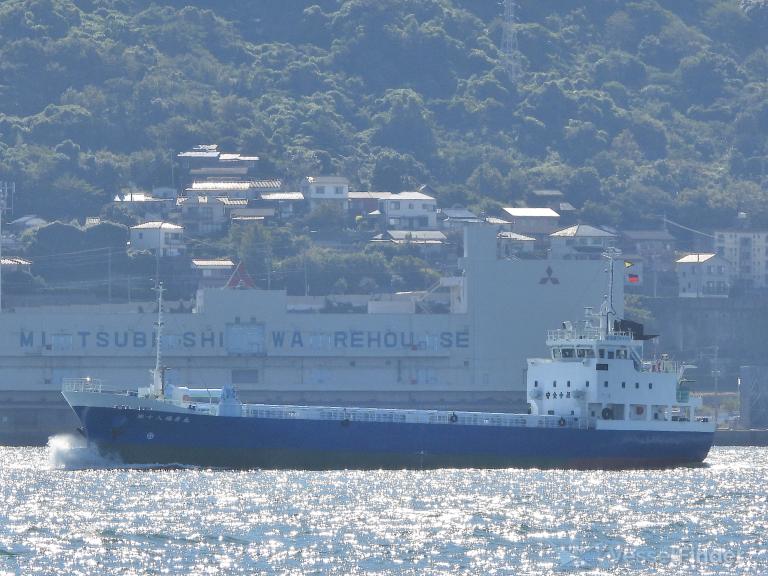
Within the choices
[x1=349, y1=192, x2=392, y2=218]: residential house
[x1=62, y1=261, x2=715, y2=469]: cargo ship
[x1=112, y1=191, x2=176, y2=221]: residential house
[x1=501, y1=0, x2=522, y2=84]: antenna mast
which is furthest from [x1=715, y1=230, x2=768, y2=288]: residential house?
[x1=62, y1=261, x2=715, y2=469]: cargo ship

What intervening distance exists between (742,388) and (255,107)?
63.9 m

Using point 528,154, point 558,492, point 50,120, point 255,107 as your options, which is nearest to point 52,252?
point 50,120

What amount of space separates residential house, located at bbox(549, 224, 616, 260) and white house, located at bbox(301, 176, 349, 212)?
12497 mm

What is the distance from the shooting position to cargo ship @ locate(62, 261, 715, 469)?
244 ft

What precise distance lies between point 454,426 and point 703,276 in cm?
5614

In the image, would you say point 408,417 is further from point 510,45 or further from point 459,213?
point 510,45

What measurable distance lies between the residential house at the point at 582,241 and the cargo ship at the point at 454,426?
49.6 m

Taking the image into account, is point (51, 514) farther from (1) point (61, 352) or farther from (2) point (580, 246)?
(2) point (580, 246)

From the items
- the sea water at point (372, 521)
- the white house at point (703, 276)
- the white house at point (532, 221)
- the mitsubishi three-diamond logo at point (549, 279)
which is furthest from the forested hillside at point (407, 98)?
the sea water at point (372, 521)

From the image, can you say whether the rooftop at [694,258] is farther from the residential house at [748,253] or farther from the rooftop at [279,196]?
the rooftop at [279,196]

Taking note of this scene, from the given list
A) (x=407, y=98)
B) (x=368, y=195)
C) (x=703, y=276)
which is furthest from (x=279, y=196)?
(x=703, y=276)

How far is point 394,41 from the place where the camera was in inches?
6535

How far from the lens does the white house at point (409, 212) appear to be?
136500 millimetres

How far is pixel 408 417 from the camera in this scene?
76.9m
